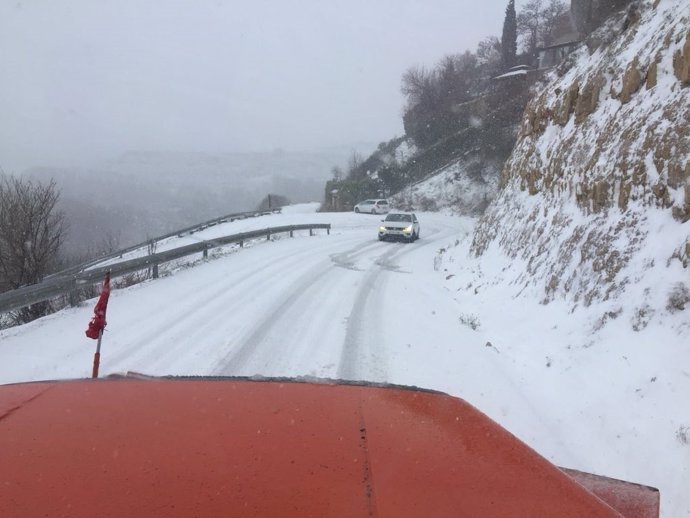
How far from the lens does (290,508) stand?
1.70 m

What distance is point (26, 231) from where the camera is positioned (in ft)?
61.5

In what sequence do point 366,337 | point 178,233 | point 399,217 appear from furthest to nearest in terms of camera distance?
point 178,233 < point 399,217 < point 366,337

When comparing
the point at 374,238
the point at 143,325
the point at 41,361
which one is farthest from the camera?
the point at 374,238

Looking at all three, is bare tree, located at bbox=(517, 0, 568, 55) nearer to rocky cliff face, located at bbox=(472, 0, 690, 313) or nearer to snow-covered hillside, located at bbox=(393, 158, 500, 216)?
snow-covered hillside, located at bbox=(393, 158, 500, 216)

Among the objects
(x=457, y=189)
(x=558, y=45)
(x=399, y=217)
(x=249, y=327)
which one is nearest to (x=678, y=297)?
(x=249, y=327)

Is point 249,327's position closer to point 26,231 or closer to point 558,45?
point 26,231

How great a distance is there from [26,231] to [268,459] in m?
21.2

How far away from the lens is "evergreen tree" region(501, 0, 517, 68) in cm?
5619

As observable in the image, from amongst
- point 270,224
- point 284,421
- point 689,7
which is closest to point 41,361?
point 284,421

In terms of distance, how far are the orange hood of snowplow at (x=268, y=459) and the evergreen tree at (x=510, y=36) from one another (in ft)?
207

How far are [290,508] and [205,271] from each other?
1264 cm

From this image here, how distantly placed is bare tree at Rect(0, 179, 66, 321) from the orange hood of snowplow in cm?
1900

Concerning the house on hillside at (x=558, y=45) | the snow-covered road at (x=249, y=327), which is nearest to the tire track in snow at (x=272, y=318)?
the snow-covered road at (x=249, y=327)

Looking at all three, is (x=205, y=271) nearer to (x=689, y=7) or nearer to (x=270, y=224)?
(x=689, y=7)
